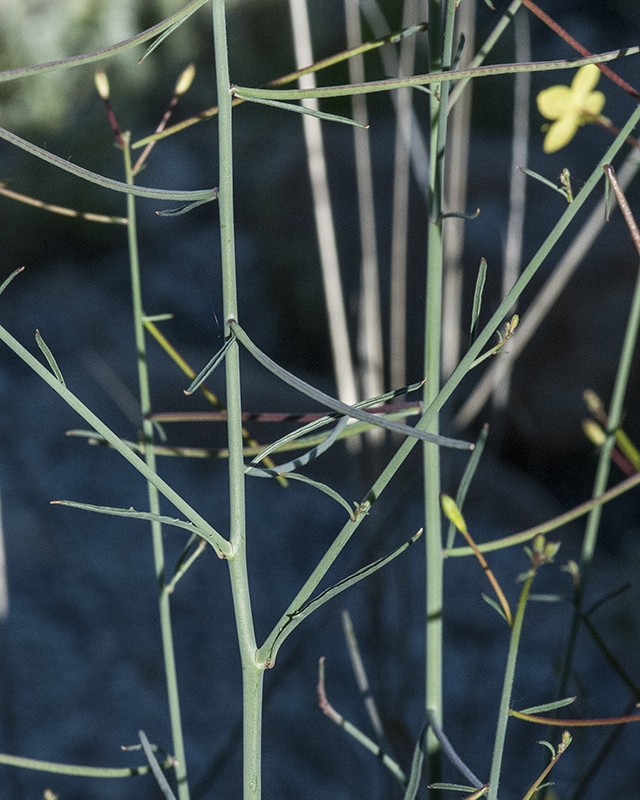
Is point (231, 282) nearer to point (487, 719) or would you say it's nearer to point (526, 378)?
point (487, 719)

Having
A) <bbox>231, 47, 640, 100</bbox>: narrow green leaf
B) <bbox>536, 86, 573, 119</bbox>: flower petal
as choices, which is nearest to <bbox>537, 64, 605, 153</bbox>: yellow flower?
<bbox>536, 86, 573, 119</bbox>: flower petal

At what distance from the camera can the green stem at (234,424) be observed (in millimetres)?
170

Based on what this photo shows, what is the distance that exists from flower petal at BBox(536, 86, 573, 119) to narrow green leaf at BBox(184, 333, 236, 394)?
16cm

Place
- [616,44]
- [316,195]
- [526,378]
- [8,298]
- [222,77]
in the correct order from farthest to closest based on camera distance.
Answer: [616,44] → [8,298] → [526,378] → [316,195] → [222,77]

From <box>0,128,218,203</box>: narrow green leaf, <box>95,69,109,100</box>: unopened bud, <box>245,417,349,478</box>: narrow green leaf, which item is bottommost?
<box>245,417,349,478</box>: narrow green leaf

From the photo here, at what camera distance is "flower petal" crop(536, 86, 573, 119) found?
0.88ft

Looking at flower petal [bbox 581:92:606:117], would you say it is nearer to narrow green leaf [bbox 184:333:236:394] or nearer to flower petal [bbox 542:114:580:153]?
flower petal [bbox 542:114:580:153]

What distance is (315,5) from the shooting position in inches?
83.3

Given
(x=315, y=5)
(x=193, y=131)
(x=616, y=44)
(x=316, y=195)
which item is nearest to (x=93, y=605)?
(x=316, y=195)

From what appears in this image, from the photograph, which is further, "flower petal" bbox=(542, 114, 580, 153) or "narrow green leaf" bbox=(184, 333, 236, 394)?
"flower petal" bbox=(542, 114, 580, 153)

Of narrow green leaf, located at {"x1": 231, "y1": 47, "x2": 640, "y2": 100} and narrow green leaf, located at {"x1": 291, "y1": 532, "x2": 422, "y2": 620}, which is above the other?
narrow green leaf, located at {"x1": 231, "y1": 47, "x2": 640, "y2": 100}

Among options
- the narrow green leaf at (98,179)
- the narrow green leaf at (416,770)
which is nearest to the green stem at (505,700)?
the narrow green leaf at (416,770)

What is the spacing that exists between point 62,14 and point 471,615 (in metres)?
1.93

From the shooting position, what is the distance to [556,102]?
10.7 inches
